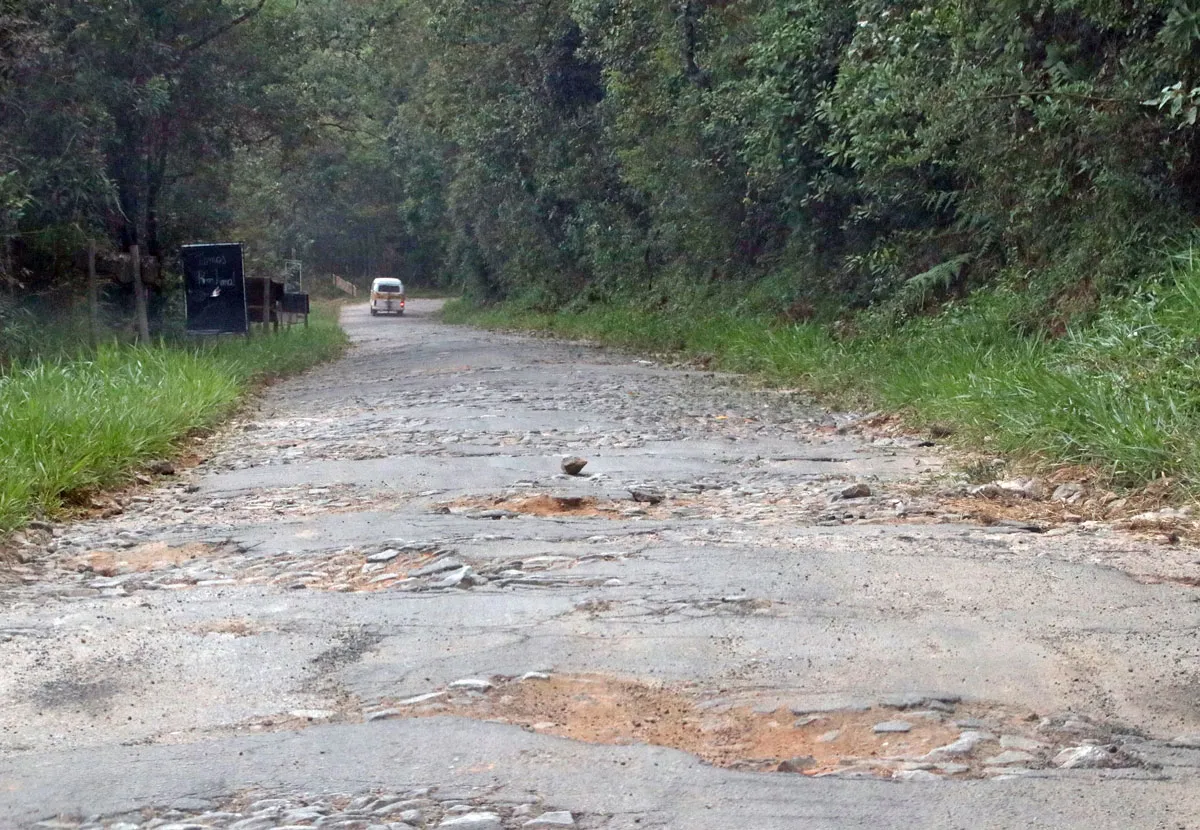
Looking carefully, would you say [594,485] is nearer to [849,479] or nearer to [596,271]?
[849,479]

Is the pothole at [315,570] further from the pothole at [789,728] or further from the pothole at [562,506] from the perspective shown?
the pothole at [789,728]

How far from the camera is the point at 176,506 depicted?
26.1 ft

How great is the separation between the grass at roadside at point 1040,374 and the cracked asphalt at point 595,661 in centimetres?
95

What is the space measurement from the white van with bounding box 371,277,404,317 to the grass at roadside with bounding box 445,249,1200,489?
3762 cm

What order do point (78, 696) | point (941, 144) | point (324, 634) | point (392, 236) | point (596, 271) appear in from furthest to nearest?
point (392, 236)
point (596, 271)
point (941, 144)
point (324, 634)
point (78, 696)

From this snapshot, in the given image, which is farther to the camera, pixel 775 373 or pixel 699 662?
pixel 775 373

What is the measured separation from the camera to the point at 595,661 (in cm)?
449

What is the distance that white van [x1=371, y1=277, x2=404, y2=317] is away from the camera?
54438 millimetres

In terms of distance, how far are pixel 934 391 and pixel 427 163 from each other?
51257 mm

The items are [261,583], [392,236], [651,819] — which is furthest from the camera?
[392,236]

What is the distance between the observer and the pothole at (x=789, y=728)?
11.9 feet

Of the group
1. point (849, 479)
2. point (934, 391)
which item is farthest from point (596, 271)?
point (849, 479)

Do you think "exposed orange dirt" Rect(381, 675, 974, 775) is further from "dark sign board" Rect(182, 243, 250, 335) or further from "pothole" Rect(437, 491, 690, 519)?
"dark sign board" Rect(182, 243, 250, 335)

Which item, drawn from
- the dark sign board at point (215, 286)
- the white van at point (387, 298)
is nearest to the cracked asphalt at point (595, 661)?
the dark sign board at point (215, 286)
